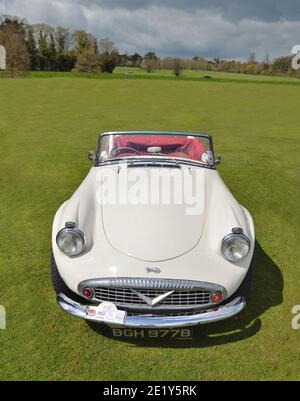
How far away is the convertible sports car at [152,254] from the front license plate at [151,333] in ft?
0.45

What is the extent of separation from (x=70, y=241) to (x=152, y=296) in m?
0.94

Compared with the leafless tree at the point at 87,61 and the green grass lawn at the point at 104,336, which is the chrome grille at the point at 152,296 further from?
the leafless tree at the point at 87,61

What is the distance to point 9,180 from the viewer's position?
302 inches

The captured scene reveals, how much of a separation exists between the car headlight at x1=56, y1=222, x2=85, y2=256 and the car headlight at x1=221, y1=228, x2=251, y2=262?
1.37 metres

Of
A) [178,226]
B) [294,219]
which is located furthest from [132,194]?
[294,219]

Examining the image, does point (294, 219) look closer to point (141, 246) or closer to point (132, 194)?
point (132, 194)

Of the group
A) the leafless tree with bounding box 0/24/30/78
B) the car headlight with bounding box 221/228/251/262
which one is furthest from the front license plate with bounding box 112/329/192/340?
Answer: the leafless tree with bounding box 0/24/30/78

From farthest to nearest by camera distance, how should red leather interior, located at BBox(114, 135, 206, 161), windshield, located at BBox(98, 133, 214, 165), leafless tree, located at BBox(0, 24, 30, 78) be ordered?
leafless tree, located at BBox(0, 24, 30, 78) → red leather interior, located at BBox(114, 135, 206, 161) → windshield, located at BBox(98, 133, 214, 165)

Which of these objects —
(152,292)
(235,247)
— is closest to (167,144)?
(235,247)

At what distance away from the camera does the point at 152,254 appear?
3301mm

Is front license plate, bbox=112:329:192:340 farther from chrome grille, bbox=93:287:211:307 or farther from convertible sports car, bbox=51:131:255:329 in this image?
chrome grille, bbox=93:287:211:307

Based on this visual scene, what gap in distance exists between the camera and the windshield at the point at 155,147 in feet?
16.5

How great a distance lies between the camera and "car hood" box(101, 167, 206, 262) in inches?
134
